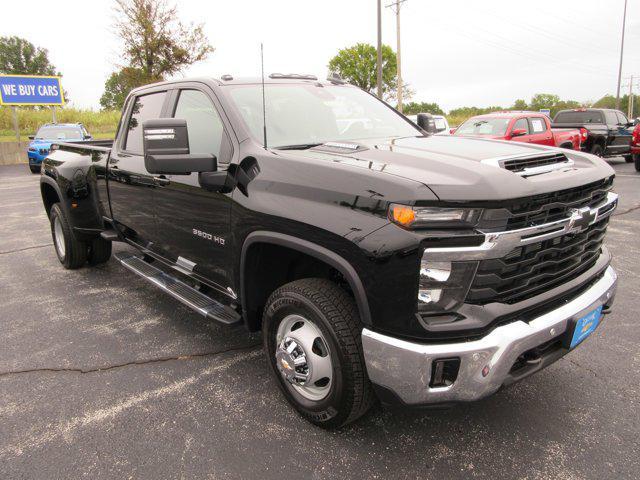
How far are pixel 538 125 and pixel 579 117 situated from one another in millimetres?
5087

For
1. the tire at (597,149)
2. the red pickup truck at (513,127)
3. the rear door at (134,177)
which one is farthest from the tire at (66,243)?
the tire at (597,149)

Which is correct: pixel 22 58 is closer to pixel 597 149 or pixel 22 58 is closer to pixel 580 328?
pixel 597 149

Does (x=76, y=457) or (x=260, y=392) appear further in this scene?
(x=260, y=392)

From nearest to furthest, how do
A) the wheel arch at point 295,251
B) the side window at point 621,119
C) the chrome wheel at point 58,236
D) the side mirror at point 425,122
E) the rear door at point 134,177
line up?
the wheel arch at point 295,251
the rear door at point 134,177
the side mirror at point 425,122
the chrome wheel at point 58,236
the side window at point 621,119

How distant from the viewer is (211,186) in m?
2.80

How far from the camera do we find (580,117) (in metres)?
15.4

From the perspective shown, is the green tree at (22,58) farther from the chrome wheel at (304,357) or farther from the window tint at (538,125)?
the chrome wheel at (304,357)

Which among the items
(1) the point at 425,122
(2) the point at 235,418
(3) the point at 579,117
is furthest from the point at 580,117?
(2) the point at 235,418

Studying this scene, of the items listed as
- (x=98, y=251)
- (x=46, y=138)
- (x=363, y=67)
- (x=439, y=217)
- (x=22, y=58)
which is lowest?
(x=98, y=251)

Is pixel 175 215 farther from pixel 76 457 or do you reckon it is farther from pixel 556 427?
pixel 556 427

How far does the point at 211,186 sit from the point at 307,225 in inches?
34.3

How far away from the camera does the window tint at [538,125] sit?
11469mm

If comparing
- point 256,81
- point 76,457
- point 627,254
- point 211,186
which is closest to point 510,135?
point 627,254

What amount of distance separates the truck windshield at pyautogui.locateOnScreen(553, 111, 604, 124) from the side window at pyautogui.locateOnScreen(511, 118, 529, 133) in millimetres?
5414
